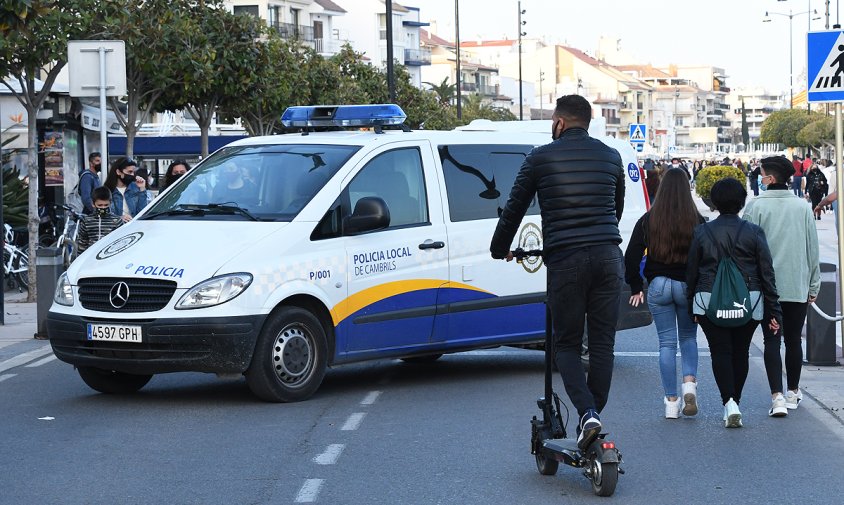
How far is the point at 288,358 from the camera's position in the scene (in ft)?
33.6

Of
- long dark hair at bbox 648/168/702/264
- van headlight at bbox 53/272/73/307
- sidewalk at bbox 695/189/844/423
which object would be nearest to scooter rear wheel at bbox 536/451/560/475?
long dark hair at bbox 648/168/702/264

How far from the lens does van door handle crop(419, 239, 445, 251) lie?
1102 cm

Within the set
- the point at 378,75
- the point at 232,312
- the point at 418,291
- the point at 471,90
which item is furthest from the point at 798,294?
the point at 471,90

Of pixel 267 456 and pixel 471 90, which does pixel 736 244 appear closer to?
pixel 267 456

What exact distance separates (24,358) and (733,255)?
692 centimetres

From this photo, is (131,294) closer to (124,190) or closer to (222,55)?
(124,190)

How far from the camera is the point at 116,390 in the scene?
10.9 meters

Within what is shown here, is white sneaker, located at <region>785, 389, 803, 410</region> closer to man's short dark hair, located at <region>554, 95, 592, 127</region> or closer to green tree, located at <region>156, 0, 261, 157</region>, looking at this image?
man's short dark hair, located at <region>554, 95, 592, 127</region>

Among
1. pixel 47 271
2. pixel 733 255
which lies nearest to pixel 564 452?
pixel 733 255

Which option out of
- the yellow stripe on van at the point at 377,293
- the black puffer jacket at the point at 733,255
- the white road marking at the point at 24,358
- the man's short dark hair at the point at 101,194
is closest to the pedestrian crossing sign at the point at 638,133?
the man's short dark hair at the point at 101,194

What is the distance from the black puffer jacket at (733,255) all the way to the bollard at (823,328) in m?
2.92

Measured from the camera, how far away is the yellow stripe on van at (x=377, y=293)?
10516 mm

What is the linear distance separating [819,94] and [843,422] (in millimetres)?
3978

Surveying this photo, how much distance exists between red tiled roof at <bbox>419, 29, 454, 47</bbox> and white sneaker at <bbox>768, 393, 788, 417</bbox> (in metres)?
139
